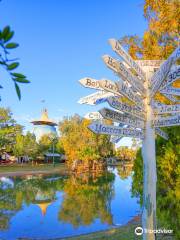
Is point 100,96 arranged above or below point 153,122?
above

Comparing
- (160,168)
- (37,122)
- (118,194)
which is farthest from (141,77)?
(37,122)

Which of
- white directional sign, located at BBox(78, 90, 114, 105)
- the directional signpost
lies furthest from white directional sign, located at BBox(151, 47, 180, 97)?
white directional sign, located at BBox(78, 90, 114, 105)

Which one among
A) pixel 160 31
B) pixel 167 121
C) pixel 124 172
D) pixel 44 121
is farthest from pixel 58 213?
pixel 44 121

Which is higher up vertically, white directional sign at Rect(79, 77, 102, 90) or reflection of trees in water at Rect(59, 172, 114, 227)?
white directional sign at Rect(79, 77, 102, 90)

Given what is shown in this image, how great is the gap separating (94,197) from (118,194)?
12.7 feet

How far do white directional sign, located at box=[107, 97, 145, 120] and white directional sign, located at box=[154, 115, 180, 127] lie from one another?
0.21m

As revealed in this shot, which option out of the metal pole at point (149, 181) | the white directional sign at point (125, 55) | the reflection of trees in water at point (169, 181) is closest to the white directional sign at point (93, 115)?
the metal pole at point (149, 181)

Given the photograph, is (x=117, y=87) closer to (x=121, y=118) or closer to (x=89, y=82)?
(x=89, y=82)

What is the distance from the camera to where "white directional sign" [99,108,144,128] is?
4.30m

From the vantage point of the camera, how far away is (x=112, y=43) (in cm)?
408

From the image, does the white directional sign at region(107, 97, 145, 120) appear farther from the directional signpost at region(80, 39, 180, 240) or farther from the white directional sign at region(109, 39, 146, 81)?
the white directional sign at region(109, 39, 146, 81)

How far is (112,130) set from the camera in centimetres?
433

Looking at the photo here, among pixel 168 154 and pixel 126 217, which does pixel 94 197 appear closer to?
pixel 126 217

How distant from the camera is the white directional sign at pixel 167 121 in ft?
14.3
